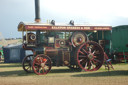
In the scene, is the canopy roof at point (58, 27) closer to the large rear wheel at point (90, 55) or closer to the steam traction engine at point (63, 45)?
the steam traction engine at point (63, 45)

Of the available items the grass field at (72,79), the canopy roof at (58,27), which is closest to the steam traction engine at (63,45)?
the canopy roof at (58,27)

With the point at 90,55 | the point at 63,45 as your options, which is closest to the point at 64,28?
the point at 63,45

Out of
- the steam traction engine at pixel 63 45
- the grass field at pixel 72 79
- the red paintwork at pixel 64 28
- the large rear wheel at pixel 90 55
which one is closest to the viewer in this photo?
the grass field at pixel 72 79

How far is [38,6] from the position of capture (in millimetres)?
20266

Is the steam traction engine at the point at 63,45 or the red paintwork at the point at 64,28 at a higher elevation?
the red paintwork at the point at 64,28

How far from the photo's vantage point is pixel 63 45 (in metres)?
11.6

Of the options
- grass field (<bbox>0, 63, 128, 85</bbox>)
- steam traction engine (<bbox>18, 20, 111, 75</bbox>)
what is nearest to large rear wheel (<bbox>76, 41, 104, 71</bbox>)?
steam traction engine (<bbox>18, 20, 111, 75</bbox>)

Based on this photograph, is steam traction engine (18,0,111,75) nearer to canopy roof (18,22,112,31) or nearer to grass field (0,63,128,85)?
canopy roof (18,22,112,31)

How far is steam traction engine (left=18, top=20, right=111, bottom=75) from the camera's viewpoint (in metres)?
11.1

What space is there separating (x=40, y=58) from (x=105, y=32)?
15.1ft

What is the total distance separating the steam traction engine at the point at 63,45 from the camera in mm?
11102

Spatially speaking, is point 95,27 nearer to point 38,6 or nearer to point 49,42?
point 49,42

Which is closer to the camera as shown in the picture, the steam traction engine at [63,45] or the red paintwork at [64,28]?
the red paintwork at [64,28]

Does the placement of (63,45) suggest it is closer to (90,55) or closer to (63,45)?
(63,45)
